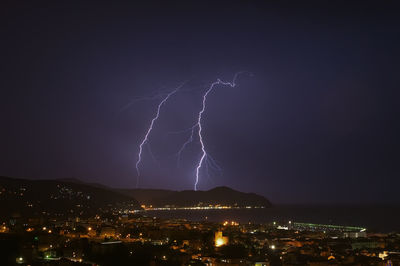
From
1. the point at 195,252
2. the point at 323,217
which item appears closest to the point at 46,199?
the point at 323,217

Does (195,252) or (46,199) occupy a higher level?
(46,199)

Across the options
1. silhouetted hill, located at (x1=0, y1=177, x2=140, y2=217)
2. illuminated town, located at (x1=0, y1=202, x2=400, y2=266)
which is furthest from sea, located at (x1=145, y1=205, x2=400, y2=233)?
illuminated town, located at (x1=0, y1=202, x2=400, y2=266)

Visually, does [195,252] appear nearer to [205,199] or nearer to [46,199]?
[46,199]

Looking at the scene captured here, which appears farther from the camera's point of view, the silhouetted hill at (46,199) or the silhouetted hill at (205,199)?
the silhouetted hill at (205,199)

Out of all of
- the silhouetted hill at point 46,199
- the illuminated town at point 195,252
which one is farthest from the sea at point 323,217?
the illuminated town at point 195,252

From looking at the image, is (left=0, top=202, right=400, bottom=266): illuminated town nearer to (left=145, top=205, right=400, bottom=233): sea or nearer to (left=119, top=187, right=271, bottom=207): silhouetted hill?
(left=145, top=205, right=400, bottom=233): sea

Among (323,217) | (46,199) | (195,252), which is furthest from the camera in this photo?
(323,217)

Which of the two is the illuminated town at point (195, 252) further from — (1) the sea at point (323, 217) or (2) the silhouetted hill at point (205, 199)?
(2) the silhouetted hill at point (205, 199)

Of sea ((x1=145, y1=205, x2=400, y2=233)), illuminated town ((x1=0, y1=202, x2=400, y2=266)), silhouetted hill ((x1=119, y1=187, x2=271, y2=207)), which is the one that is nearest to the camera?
illuminated town ((x1=0, y1=202, x2=400, y2=266))

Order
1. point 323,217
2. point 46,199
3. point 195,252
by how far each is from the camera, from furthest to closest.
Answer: point 323,217 < point 46,199 < point 195,252
